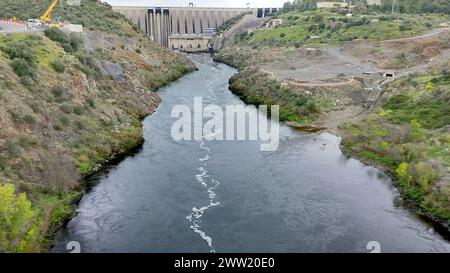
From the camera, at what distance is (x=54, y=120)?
163 feet

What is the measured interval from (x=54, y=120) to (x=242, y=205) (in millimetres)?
23426

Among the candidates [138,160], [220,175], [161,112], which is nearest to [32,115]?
[138,160]

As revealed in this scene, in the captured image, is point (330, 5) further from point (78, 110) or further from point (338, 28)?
point (78, 110)

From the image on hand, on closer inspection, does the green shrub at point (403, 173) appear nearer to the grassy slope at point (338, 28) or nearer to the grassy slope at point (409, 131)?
the grassy slope at point (409, 131)

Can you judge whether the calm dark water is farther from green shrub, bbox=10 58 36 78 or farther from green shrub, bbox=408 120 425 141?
green shrub, bbox=10 58 36 78

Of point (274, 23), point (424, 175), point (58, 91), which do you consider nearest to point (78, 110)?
point (58, 91)

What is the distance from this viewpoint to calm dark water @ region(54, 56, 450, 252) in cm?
3422

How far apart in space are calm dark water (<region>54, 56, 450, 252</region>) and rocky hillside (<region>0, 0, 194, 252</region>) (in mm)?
2493

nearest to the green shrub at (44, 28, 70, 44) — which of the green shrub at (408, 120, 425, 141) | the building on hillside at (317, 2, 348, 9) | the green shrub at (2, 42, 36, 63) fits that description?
the green shrub at (2, 42, 36, 63)

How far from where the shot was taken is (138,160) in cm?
5194

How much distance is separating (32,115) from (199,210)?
19.5 metres

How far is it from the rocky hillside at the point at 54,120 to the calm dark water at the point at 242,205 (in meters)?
2.49
